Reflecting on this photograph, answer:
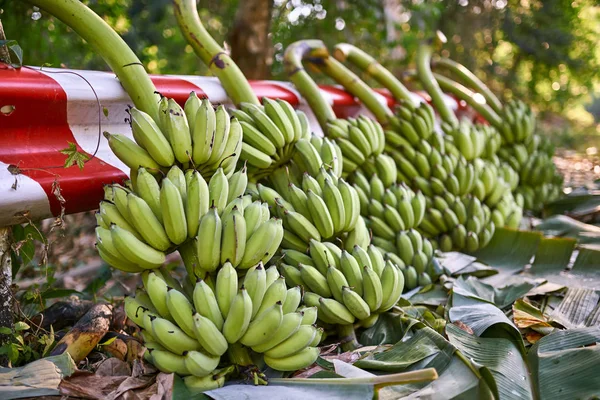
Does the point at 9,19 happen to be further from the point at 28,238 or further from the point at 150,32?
the point at 28,238

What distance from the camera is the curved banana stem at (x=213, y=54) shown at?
2.24 metres

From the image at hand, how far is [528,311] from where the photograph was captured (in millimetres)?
1982

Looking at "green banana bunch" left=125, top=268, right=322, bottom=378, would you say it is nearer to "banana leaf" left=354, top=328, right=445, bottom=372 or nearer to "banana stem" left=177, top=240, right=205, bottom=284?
"banana stem" left=177, top=240, right=205, bottom=284

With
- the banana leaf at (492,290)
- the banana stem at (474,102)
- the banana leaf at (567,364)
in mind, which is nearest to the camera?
the banana leaf at (567,364)

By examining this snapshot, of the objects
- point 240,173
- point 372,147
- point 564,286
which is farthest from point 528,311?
point 240,173

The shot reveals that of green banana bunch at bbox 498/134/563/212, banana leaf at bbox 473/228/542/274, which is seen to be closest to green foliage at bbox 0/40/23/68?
banana leaf at bbox 473/228/542/274

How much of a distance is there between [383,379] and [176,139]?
854 millimetres

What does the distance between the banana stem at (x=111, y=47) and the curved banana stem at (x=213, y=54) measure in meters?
0.53

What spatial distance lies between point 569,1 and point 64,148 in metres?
7.58

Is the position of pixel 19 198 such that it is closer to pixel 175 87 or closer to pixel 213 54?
pixel 175 87

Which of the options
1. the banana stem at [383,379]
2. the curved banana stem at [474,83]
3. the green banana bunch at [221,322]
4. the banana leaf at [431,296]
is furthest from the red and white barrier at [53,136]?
the curved banana stem at [474,83]

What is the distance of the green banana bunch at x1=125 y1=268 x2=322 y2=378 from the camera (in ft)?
4.43

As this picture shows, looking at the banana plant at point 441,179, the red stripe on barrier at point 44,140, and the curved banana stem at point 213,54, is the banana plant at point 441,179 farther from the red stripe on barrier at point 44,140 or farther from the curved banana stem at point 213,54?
the red stripe on barrier at point 44,140

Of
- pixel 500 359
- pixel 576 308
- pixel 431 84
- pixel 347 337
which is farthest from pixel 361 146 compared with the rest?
pixel 431 84
